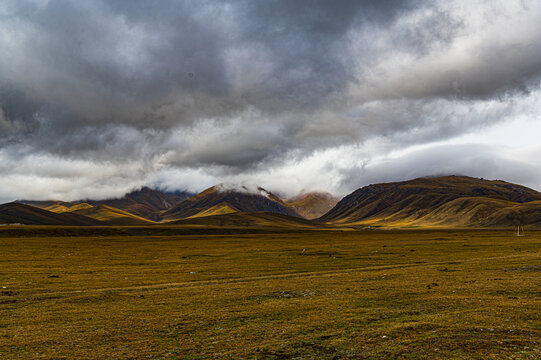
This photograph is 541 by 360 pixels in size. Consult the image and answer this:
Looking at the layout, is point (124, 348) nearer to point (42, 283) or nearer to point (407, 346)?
point (407, 346)

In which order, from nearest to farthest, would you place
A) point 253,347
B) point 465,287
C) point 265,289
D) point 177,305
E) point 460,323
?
point 253,347 → point 460,323 → point 177,305 → point 465,287 → point 265,289

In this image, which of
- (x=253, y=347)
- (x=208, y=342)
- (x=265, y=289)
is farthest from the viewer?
(x=265, y=289)

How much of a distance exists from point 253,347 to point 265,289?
15.7m

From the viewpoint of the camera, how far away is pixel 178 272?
45438mm

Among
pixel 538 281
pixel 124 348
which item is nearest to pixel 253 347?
pixel 124 348

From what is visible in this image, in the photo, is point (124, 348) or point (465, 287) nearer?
point (124, 348)

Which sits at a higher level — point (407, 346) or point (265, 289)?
point (407, 346)

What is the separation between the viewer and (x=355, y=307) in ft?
66.1

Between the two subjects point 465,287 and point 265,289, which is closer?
point 465,287

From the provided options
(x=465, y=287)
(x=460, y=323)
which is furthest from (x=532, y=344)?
(x=465, y=287)

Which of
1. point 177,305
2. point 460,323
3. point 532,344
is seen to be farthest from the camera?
point 177,305

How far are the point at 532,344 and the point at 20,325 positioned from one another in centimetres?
2394

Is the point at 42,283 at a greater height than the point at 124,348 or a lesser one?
lesser

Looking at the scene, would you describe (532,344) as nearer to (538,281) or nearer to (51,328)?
(538,281)
